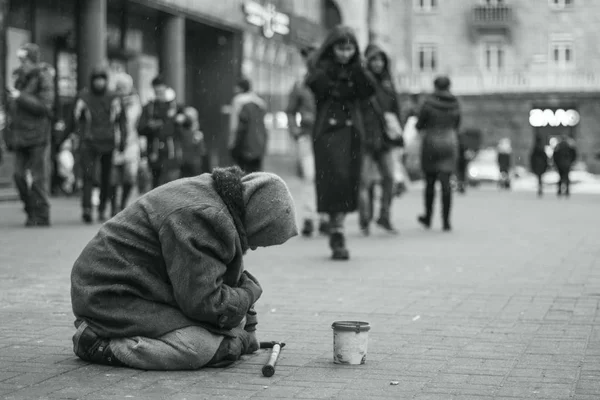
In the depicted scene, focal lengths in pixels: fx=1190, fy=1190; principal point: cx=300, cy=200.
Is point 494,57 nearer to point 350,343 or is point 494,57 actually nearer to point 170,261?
point 350,343

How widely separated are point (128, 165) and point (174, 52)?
11.4m

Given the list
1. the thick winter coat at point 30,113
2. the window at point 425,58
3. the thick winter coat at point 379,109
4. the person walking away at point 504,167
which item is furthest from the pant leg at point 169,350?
the window at point 425,58

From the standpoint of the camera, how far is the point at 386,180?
14172 millimetres

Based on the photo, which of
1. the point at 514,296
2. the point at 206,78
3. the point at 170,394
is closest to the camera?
the point at 170,394

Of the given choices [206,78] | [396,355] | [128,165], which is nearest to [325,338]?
[396,355]

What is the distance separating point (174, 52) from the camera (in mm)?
26672

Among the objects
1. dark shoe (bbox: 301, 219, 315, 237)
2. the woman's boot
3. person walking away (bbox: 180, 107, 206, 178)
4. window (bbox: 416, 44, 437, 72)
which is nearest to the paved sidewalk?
the woman's boot

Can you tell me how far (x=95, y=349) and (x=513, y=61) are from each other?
183 feet

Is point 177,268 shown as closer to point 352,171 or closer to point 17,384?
point 17,384

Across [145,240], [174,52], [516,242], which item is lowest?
[516,242]

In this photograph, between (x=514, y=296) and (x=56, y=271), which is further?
(x=56, y=271)

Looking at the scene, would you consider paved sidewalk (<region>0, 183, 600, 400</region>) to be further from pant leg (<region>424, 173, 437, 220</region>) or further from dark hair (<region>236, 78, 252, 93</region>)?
dark hair (<region>236, 78, 252, 93</region>)

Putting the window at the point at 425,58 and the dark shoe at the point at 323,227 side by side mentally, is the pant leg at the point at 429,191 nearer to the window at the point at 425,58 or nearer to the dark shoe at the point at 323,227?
the dark shoe at the point at 323,227

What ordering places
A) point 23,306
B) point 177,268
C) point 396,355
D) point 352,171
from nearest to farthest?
point 177,268 → point 396,355 → point 23,306 → point 352,171
